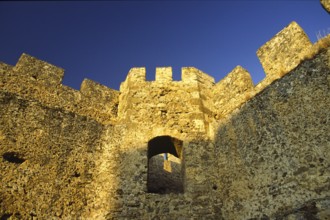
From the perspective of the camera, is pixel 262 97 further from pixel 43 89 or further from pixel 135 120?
pixel 43 89

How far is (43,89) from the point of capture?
658cm

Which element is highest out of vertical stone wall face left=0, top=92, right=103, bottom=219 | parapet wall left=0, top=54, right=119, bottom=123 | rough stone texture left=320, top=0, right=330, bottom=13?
rough stone texture left=320, top=0, right=330, bottom=13

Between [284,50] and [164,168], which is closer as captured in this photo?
[284,50]

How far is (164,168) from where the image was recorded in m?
10.5

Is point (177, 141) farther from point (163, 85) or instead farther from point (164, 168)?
point (164, 168)

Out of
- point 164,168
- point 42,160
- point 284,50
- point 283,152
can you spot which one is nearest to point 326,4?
point 284,50

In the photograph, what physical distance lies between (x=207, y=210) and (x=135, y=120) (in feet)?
8.95

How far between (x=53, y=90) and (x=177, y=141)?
3294 mm

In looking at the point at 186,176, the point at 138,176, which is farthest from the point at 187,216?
the point at 138,176

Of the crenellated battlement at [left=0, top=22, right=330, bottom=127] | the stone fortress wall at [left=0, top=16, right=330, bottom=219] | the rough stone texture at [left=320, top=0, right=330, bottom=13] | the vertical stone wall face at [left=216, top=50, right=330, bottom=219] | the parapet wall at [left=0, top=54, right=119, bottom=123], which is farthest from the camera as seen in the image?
the parapet wall at [left=0, top=54, right=119, bottom=123]

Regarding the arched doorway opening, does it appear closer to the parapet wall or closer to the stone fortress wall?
the stone fortress wall

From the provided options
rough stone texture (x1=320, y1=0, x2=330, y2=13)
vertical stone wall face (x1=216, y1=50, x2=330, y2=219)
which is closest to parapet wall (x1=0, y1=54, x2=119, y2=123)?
vertical stone wall face (x1=216, y1=50, x2=330, y2=219)

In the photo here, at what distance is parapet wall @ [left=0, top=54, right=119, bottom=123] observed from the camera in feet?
20.6

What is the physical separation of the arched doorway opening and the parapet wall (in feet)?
4.89
